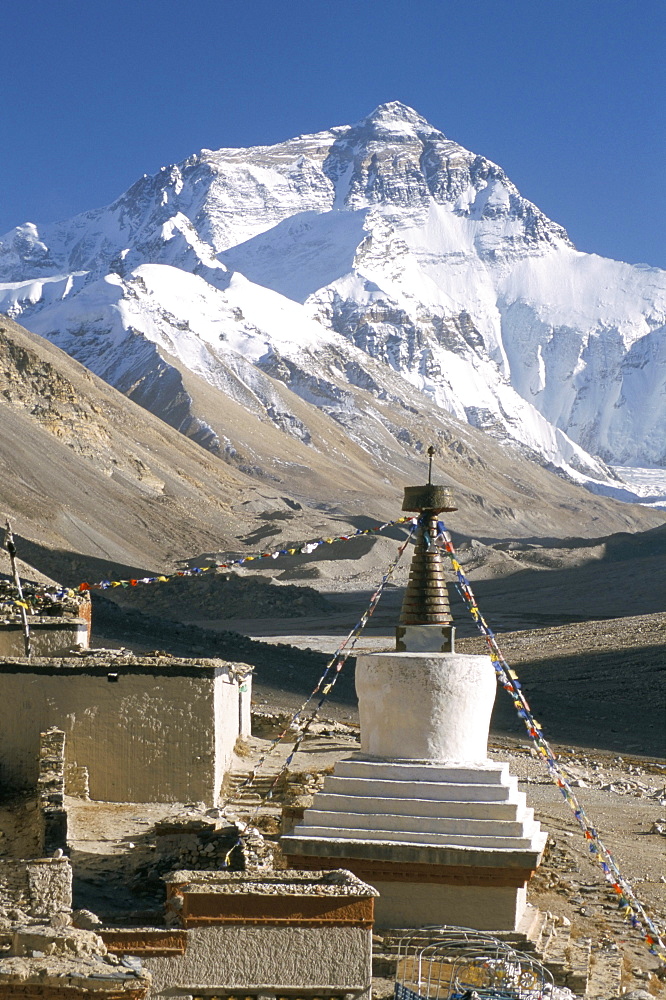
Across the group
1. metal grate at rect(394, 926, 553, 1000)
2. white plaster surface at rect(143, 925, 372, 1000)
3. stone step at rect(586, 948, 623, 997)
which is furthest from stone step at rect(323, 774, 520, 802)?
white plaster surface at rect(143, 925, 372, 1000)

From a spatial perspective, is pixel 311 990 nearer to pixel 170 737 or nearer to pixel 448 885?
pixel 448 885

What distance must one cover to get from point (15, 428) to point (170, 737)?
57801mm

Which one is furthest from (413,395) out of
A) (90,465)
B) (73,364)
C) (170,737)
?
(170,737)

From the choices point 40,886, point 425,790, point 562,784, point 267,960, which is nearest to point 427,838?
point 425,790

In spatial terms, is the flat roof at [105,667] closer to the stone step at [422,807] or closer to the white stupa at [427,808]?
the white stupa at [427,808]

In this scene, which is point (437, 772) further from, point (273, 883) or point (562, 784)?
point (273, 883)

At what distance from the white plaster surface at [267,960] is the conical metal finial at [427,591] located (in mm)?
2786

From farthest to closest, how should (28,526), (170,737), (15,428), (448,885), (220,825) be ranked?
(15,428) → (28,526) → (170,737) → (220,825) → (448,885)

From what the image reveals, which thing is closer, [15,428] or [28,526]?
[28,526]

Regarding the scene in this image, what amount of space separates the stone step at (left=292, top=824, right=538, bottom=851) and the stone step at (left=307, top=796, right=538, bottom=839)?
0.08 ft

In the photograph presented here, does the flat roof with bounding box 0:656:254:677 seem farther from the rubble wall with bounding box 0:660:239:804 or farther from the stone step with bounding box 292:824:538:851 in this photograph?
the stone step with bounding box 292:824:538:851

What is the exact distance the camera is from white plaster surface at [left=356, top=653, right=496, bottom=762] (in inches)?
364

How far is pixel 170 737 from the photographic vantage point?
42.9ft

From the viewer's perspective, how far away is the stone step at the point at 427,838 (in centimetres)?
892
